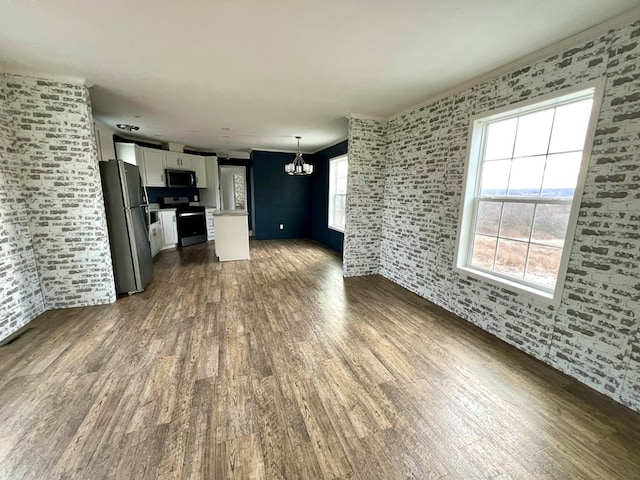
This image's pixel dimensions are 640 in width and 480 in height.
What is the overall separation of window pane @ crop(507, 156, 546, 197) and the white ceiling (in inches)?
36.7

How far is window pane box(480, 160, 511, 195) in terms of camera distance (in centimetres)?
259

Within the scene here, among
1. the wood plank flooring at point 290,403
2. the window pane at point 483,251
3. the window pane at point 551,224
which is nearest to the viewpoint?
the wood plank flooring at point 290,403

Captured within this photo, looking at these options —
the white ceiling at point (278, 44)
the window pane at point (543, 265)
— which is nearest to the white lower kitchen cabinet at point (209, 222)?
the white ceiling at point (278, 44)

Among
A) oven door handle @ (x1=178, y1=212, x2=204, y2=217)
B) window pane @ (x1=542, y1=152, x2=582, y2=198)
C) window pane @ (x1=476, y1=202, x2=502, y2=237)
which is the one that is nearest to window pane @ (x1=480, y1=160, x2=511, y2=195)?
window pane @ (x1=476, y1=202, x2=502, y2=237)

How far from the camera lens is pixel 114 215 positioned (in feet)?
10.7

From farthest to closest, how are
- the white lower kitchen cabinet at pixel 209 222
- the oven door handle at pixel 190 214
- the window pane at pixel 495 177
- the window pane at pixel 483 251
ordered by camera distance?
1. the white lower kitchen cabinet at pixel 209 222
2. the oven door handle at pixel 190 214
3. the window pane at pixel 483 251
4. the window pane at pixel 495 177

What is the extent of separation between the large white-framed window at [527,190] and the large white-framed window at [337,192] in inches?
135

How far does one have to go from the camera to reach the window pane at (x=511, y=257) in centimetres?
244

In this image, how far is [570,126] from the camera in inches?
82.0

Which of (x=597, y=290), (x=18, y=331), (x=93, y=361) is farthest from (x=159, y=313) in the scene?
(x=597, y=290)

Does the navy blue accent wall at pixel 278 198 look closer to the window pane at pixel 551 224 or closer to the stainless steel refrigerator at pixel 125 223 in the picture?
the stainless steel refrigerator at pixel 125 223

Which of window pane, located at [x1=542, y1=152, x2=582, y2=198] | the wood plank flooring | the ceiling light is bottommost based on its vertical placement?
the wood plank flooring

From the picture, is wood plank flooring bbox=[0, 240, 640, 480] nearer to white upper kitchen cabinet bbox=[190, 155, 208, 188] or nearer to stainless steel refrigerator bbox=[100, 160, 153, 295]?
stainless steel refrigerator bbox=[100, 160, 153, 295]

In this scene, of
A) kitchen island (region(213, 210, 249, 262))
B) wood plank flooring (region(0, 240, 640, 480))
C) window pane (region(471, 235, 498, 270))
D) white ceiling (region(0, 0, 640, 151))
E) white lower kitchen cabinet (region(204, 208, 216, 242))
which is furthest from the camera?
white lower kitchen cabinet (region(204, 208, 216, 242))
